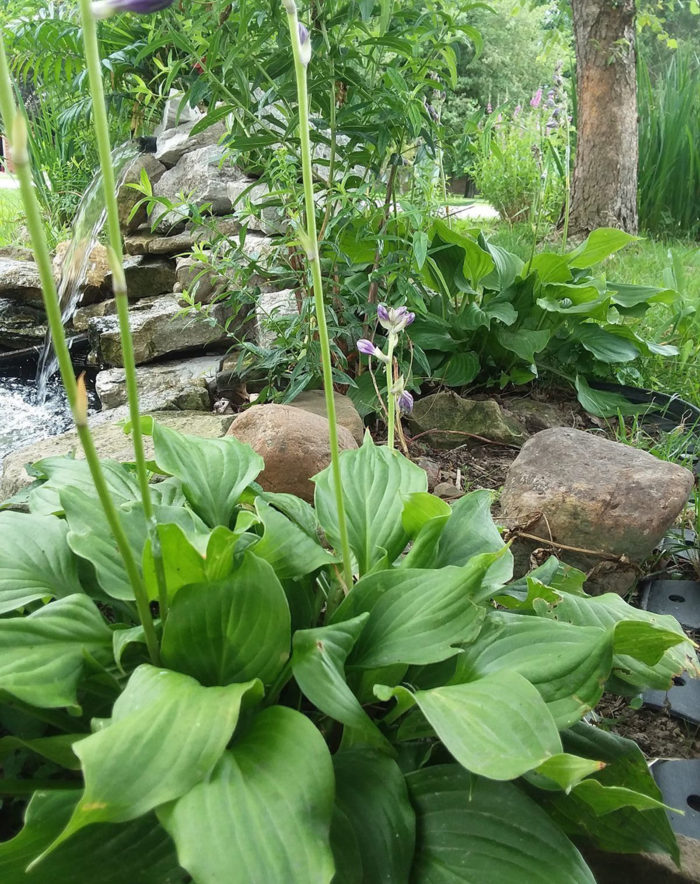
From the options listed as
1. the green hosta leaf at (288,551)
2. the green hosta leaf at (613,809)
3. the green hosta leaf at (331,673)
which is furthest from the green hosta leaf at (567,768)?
the green hosta leaf at (288,551)

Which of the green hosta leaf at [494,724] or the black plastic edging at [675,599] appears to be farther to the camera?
the black plastic edging at [675,599]

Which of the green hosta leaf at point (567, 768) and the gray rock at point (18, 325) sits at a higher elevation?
the green hosta leaf at point (567, 768)

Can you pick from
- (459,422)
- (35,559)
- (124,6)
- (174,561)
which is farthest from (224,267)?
(124,6)

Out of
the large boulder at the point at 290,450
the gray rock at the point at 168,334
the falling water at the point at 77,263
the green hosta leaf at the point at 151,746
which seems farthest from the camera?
the falling water at the point at 77,263

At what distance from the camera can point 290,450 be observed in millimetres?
1826

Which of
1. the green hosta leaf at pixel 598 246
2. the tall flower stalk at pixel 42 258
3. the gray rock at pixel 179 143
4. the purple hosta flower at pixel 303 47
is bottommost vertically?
the green hosta leaf at pixel 598 246

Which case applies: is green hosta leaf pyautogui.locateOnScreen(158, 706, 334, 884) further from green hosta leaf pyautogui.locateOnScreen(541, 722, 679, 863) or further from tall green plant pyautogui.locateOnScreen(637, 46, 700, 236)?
tall green plant pyautogui.locateOnScreen(637, 46, 700, 236)

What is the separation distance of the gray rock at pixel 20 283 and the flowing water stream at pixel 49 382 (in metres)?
0.46

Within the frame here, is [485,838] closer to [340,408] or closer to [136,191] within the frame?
[340,408]

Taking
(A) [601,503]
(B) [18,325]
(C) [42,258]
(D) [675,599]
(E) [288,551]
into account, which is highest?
(C) [42,258]

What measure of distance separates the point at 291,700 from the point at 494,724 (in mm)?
381

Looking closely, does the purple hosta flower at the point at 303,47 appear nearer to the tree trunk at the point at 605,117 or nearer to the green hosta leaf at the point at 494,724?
the green hosta leaf at the point at 494,724

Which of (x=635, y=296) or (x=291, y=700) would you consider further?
(x=635, y=296)

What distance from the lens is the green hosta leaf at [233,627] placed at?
33.2 inches
